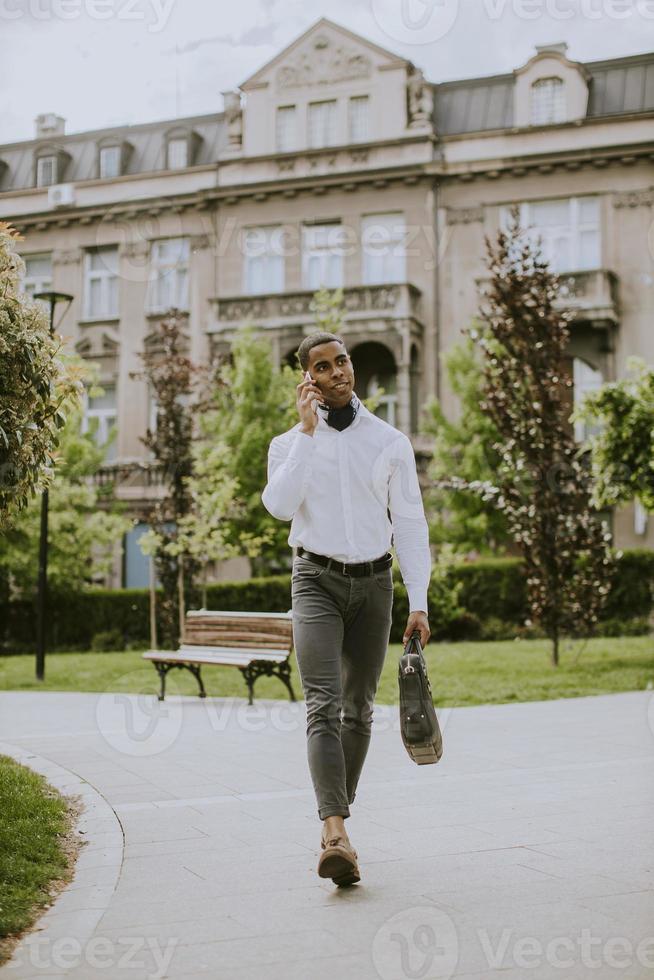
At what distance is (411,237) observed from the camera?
3131 cm

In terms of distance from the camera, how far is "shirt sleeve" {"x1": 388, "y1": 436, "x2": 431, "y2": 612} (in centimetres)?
516

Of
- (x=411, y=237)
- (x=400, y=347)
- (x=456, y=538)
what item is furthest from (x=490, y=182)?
(x=456, y=538)

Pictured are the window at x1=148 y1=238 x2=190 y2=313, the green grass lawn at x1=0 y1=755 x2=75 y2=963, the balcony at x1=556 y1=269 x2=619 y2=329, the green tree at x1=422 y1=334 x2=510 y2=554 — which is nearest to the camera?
the green grass lawn at x1=0 y1=755 x2=75 y2=963

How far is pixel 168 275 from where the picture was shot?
34.6m

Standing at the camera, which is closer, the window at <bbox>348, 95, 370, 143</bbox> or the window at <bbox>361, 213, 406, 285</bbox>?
the window at <bbox>361, 213, 406, 285</bbox>

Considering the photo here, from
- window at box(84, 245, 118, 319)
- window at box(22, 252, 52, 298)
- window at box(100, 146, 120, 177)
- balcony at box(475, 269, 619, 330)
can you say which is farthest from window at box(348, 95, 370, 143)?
window at box(22, 252, 52, 298)

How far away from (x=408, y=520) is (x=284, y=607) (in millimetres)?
19079

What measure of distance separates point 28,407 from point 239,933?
9.09 ft

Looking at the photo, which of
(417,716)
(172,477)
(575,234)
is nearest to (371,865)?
(417,716)

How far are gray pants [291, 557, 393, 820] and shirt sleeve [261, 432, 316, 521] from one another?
0.87ft

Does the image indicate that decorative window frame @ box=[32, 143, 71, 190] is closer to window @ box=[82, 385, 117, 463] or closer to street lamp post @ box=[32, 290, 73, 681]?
window @ box=[82, 385, 117, 463]

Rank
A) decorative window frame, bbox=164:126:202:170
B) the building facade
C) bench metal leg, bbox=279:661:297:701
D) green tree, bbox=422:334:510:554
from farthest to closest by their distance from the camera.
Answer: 1. decorative window frame, bbox=164:126:202:170
2. the building facade
3. green tree, bbox=422:334:510:554
4. bench metal leg, bbox=279:661:297:701

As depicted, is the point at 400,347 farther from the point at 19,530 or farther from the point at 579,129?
the point at 19,530

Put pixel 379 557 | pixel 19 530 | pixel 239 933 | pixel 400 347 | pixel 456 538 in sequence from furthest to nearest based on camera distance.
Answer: pixel 400 347
pixel 456 538
pixel 19 530
pixel 379 557
pixel 239 933
